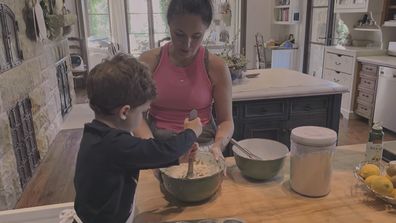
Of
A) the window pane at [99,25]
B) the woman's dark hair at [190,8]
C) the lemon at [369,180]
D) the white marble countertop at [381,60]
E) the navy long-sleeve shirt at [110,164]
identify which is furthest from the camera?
the window pane at [99,25]

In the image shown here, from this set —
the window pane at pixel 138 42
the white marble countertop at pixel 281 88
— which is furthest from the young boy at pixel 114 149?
the window pane at pixel 138 42

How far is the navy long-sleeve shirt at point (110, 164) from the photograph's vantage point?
0.83 m

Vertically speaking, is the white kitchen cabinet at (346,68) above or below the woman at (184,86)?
below

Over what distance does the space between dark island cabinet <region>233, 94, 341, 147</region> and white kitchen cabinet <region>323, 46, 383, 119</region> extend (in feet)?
6.10

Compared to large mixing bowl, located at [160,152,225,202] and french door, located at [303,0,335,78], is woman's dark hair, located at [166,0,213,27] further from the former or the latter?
french door, located at [303,0,335,78]

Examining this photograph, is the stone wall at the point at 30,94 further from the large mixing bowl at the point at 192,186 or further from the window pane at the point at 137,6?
the window pane at the point at 137,6

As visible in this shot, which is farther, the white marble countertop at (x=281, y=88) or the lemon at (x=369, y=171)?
the white marble countertop at (x=281, y=88)

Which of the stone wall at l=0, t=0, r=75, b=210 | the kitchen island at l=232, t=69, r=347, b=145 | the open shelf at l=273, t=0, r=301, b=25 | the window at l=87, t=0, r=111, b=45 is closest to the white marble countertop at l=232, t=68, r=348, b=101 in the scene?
the kitchen island at l=232, t=69, r=347, b=145

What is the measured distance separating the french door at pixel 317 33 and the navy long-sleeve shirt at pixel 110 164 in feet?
16.1

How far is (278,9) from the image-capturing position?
21.3 ft

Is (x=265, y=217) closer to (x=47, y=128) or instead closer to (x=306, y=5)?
(x=47, y=128)

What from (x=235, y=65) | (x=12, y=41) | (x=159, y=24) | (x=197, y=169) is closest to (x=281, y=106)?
(x=235, y=65)

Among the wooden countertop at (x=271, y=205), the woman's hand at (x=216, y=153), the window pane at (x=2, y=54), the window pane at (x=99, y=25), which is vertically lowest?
the wooden countertop at (x=271, y=205)

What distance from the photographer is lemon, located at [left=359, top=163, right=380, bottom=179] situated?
Answer: 3.29 feet
